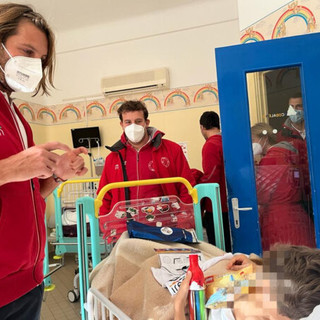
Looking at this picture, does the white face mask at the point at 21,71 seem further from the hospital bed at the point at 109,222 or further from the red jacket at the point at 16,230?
the hospital bed at the point at 109,222

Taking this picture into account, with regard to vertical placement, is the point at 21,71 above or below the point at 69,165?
above

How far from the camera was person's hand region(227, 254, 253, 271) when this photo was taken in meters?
1.32

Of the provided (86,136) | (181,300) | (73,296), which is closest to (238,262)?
(181,300)

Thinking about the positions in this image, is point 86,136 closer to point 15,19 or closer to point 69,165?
point 15,19

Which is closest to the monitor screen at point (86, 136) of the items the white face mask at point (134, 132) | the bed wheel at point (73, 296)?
the bed wheel at point (73, 296)

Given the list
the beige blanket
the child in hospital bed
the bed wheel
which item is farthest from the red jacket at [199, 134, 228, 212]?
the bed wheel

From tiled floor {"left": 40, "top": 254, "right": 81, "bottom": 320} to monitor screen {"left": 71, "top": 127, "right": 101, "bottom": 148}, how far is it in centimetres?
189

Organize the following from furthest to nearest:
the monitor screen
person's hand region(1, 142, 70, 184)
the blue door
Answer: the monitor screen < the blue door < person's hand region(1, 142, 70, 184)

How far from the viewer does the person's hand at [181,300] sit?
3.41 feet

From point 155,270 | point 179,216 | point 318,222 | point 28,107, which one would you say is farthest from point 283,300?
point 28,107

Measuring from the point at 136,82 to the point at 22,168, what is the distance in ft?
12.6

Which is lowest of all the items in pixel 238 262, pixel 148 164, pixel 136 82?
pixel 238 262

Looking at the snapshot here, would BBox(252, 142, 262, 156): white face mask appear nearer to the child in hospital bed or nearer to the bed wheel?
the child in hospital bed

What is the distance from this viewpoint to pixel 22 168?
2.74ft
